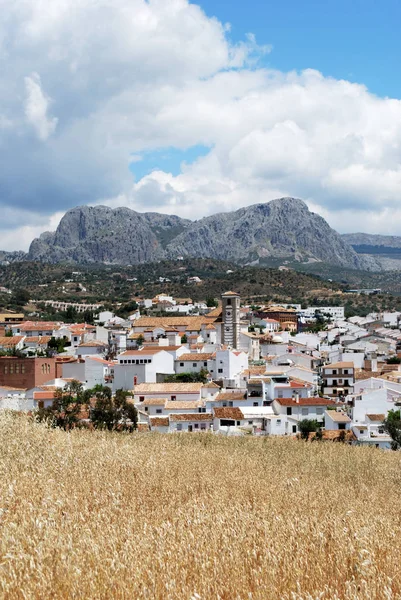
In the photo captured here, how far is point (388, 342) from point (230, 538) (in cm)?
6526

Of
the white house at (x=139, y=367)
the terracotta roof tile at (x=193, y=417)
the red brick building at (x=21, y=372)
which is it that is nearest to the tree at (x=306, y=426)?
the terracotta roof tile at (x=193, y=417)

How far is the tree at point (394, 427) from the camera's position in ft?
97.3

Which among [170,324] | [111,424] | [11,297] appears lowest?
[111,424]

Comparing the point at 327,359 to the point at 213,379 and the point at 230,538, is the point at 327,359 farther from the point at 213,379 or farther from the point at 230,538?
the point at 230,538

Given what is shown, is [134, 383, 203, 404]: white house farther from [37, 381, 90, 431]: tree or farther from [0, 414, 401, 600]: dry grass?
[0, 414, 401, 600]: dry grass

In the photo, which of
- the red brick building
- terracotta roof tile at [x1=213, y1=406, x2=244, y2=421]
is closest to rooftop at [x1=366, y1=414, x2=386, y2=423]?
terracotta roof tile at [x1=213, y1=406, x2=244, y2=421]

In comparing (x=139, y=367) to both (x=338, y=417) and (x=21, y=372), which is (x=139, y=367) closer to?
(x=21, y=372)

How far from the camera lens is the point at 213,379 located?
1889 inches

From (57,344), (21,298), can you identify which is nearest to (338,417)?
(57,344)

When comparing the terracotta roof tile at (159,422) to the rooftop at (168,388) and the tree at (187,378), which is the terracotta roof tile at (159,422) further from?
the tree at (187,378)

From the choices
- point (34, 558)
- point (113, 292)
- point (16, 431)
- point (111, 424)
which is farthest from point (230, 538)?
point (113, 292)

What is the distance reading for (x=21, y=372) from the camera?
44.8 m

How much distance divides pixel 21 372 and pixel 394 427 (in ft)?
82.3

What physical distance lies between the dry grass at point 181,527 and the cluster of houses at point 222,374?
19.3 meters
